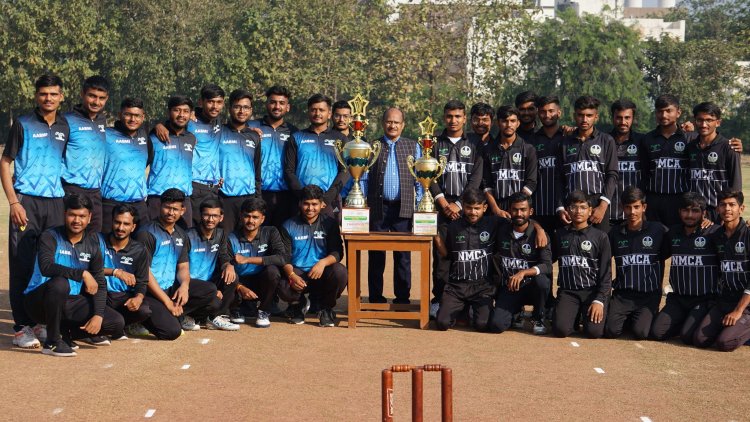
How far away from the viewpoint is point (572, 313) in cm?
904

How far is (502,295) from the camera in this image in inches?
371

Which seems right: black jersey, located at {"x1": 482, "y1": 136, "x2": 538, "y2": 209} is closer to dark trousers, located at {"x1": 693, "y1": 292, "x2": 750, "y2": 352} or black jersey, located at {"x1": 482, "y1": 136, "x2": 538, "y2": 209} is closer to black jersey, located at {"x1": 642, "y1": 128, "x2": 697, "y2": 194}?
black jersey, located at {"x1": 642, "y1": 128, "x2": 697, "y2": 194}

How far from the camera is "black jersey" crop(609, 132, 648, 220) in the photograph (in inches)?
388

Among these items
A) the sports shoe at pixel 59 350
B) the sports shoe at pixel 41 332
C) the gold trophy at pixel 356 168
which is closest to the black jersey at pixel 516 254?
the gold trophy at pixel 356 168

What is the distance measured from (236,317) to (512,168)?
285cm

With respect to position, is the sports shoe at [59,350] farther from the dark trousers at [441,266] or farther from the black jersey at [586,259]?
the black jersey at [586,259]

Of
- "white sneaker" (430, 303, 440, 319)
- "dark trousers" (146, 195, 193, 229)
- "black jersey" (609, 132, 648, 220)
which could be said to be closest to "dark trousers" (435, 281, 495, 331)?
"white sneaker" (430, 303, 440, 319)

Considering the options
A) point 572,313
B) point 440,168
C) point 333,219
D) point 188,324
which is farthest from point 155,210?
point 572,313

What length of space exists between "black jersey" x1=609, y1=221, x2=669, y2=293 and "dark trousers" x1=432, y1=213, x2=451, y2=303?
5.01ft

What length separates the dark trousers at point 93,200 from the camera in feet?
28.6

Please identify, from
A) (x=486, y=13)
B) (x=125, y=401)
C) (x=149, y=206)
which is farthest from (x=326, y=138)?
(x=486, y=13)

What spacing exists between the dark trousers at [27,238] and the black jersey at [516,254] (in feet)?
12.4

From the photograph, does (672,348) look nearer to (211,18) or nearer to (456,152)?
(456,152)

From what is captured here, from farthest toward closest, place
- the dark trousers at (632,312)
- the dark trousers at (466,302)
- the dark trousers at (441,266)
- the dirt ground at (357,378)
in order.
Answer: the dark trousers at (441,266)
the dark trousers at (466,302)
the dark trousers at (632,312)
the dirt ground at (357,378)
